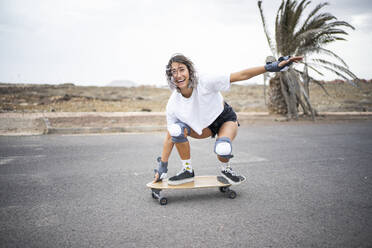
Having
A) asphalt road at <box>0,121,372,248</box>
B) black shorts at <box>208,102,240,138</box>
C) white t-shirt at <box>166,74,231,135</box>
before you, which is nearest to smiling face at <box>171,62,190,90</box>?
white t-shirt at <box>166,74,231,135</box>

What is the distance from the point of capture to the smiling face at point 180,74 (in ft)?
10.9

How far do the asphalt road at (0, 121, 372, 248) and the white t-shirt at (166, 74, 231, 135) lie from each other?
96cm

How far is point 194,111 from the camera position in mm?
3432

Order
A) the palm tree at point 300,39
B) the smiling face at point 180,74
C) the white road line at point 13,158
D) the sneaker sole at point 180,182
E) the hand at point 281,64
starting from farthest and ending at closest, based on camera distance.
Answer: the palm tree at point 300,39, the white road line at point 13,158, the sneaker sole at point 180,182, the smiling face at point 180,74, the hand at point 281,64

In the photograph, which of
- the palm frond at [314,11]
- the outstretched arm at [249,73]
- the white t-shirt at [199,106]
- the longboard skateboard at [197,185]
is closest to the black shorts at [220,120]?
the white t-shirt at [199,106]

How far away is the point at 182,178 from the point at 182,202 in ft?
0.94

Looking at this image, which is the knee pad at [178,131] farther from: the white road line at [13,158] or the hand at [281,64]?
the white road line at [13,158]

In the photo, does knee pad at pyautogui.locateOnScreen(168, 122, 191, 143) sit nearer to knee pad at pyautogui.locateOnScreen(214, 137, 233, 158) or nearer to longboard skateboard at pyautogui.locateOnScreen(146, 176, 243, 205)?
knee pad at pyautogui.locateOnScreen(214, 137, 233, 158)

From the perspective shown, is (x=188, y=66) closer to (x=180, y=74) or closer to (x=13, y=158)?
(x=180, y=74)

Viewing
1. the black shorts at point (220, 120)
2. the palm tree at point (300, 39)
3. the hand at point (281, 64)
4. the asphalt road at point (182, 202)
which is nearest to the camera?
the asphalt road at point (182, 202)

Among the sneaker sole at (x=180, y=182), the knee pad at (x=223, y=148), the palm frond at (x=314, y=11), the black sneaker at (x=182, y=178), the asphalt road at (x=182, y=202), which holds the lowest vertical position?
the asphalt road at (x=182, y=202)

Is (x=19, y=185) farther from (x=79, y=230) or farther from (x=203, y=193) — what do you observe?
(x=203, y=193)

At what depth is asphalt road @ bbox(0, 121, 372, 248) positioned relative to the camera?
2.50m

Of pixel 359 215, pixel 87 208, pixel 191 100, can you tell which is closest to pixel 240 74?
pixel 191 100
